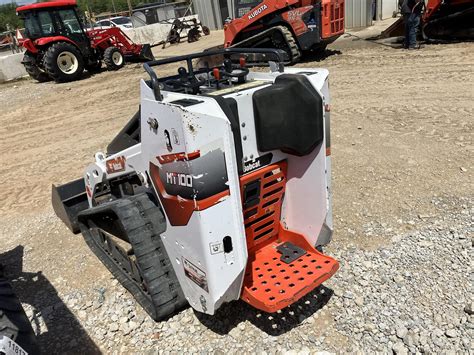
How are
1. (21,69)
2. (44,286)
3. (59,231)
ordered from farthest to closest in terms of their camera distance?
(21,69)
(59,231)
(44,286)

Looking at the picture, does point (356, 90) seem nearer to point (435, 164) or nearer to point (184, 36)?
point (435, 164)

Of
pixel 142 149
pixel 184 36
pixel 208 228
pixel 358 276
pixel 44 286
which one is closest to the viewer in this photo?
pixel 208 228

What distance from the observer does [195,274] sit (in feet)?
8.89

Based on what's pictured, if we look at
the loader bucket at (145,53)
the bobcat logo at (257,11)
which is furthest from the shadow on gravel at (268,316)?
the loader bucket at (145,53)

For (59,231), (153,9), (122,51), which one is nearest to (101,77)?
(122,51)

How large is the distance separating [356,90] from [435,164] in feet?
12.6

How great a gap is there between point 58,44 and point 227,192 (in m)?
13.2

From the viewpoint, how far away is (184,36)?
23.5m

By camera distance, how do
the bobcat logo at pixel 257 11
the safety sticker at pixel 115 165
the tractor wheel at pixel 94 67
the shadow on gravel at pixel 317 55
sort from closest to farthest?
the safety sticker at pixel 115 165 → the bobcat logo at pixel 257 11 → the shadow on gravel at pixel 317 55 → the tractor wheel at pixel 94 67

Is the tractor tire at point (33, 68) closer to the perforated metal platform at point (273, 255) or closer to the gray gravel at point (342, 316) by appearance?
the gray gravel at point (342, 316)

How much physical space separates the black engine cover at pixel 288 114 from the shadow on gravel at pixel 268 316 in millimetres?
1202

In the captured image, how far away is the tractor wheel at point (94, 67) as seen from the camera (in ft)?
48.3

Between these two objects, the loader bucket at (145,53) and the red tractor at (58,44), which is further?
the loader bucket at (145,53)

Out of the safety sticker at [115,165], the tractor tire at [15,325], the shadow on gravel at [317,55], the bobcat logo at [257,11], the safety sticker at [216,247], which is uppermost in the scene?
the bobcat logo at [257,11]
